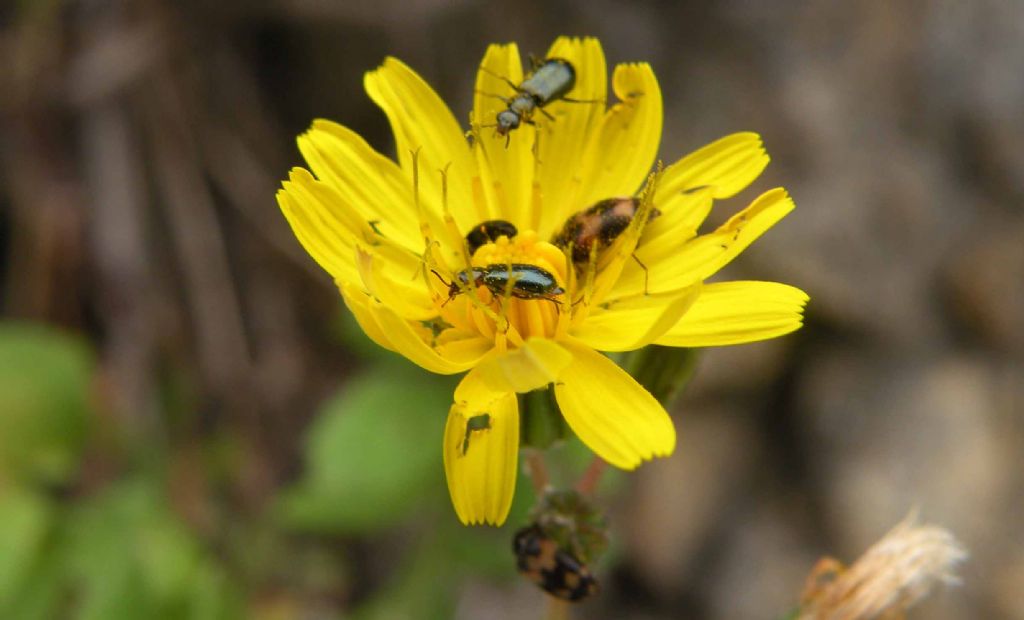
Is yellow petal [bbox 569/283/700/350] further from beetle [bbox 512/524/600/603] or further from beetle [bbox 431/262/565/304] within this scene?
beetle [bbox 512/524/600/603]

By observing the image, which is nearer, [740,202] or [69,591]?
[69,591]

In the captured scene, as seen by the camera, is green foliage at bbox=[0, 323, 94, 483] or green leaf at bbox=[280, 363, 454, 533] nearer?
green leaf at bbox=[280, 363, 454, 533]

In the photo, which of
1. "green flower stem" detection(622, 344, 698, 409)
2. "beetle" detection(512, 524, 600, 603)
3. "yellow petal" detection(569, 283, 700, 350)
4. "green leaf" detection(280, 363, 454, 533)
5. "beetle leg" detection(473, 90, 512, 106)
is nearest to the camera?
"yellow petal" detection(569, 283, 700, 350)

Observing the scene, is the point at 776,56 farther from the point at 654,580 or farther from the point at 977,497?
the point at 654,580

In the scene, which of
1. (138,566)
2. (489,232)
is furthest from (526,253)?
(138,566)

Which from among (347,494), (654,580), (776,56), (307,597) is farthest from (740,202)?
(307,597)

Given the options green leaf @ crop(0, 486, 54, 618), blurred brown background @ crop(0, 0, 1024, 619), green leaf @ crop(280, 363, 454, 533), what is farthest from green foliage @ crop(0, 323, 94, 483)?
green leaf @ crop(280, 363, 454, 533)

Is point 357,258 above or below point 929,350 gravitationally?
below
